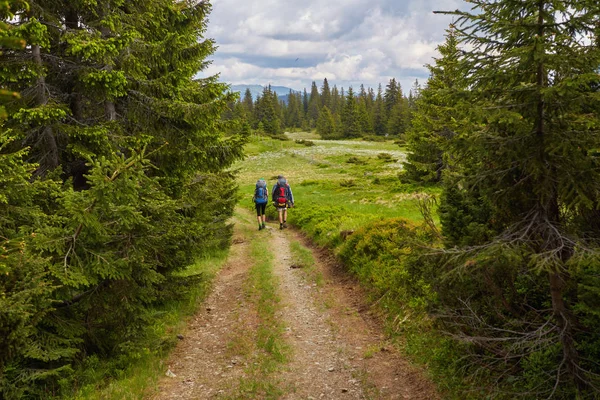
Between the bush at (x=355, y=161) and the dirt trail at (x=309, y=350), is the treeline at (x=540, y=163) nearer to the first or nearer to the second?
the dirt trail at (x=309, y=350)

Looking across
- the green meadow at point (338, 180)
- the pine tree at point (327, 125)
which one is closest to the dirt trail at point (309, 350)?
the green meadow at point (338, 180)

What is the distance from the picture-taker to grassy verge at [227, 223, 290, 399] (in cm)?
598

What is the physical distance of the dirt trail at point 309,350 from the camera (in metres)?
6.00

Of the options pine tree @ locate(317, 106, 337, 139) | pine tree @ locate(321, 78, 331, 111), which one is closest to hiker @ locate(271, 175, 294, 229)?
pine tree @ locate(317, 106, 337, 139)

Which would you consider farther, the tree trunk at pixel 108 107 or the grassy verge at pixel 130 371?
the tree trunk at pixel 108 107

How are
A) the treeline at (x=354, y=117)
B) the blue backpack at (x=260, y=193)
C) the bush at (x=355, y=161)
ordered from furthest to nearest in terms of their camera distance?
1. the treeline at (x=354, y=117)
2. the bush at (x=355, y=161)
3. the blue backpack at (x=260, y=193)

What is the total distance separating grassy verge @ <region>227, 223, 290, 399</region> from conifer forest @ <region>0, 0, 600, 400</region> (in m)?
0.15

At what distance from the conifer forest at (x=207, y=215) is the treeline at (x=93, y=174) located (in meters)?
0.04

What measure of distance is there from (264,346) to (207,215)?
402 cm

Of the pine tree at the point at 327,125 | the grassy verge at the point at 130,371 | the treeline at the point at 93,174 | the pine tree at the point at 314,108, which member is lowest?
the grassy verge at the point at 130,371

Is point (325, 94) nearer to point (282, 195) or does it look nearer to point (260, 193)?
point (282, 195)

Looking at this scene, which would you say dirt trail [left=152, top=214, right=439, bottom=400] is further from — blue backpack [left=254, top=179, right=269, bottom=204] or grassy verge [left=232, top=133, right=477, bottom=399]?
blue backpack [left=254, top=179, right=269, bottom=204]

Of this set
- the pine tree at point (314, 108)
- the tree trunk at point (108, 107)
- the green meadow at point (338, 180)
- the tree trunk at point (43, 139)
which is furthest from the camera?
the pine tree at point (314, 108)

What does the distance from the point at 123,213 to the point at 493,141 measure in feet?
15.7
